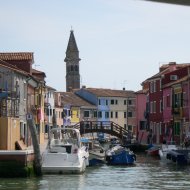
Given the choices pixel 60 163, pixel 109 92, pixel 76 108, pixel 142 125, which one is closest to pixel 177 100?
pixel 142 125

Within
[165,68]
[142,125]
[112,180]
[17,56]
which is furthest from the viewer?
[142,125]

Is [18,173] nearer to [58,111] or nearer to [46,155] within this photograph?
[46,155]

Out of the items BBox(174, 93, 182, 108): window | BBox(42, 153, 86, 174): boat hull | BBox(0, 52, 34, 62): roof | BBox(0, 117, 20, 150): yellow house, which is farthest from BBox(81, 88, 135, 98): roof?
BBox(42, 153, 86, 174): boat hull

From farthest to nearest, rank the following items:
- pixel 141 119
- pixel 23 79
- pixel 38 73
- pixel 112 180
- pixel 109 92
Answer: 1. pixel 109 92
2. pixel 141 119
3. pixel 38 73
4. pixel 23 79
5. pixel 112 180

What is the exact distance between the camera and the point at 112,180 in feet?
77.9

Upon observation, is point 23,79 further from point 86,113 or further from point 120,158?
point 86,113

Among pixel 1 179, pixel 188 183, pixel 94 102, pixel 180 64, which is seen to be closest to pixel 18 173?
pixel 1 179

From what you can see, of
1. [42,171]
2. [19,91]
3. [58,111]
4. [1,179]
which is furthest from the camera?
[58,111]

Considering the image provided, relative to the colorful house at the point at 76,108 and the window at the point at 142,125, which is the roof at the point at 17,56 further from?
the colorful house at the point at 76,108

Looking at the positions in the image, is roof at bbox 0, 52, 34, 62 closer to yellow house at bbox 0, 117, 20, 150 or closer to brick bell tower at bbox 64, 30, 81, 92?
yellow house at bbox 0, 117, 20, 150

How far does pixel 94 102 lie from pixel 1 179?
65992mm

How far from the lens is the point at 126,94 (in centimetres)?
9112

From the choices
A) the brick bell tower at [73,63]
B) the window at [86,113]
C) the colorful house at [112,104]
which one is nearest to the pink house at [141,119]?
the window at [86,113]

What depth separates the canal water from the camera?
68.3 ft
